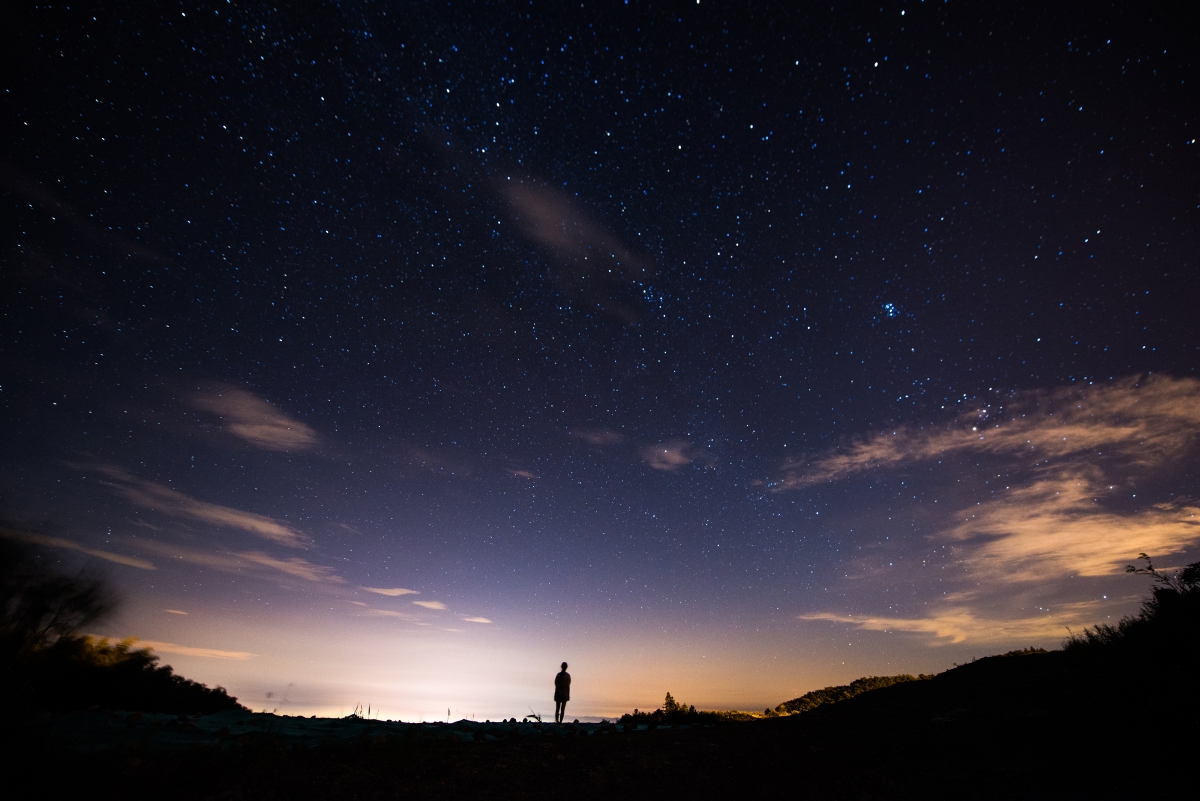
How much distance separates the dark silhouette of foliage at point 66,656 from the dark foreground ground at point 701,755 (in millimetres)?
3553

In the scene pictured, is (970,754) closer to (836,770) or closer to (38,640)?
(836,770)

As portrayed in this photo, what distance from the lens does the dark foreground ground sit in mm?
6246

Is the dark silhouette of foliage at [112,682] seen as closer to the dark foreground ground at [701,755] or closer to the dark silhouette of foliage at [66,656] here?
the dark silhouette of foliage at [66,656]

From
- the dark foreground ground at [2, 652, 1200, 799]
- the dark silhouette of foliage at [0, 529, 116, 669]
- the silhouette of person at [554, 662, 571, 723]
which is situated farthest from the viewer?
the silhouette of person at [554, 662, 571, 723]

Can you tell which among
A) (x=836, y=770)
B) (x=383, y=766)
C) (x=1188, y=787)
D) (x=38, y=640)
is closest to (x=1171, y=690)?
(x=1188, y=787)

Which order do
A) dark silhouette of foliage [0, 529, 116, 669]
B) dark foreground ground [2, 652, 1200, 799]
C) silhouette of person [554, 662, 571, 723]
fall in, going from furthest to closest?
silhouette of person [554, 662, 571, 723], dark silhouette of foliage [0, 529, 116, 669], dark foreground ground [2, 652, 1200, 799]

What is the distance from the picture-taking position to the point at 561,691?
16.2m

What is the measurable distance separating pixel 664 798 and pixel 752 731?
4.99 m

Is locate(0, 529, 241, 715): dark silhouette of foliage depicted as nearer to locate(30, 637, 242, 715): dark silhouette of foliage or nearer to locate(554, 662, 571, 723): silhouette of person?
locate(30, 637, 242, 715): dark silhouette of foliage

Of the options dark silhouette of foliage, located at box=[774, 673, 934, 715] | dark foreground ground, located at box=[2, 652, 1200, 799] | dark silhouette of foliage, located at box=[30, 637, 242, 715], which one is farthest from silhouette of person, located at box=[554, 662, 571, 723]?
dark silhouette of foliage, located at box=[30, 637, 242, 715]

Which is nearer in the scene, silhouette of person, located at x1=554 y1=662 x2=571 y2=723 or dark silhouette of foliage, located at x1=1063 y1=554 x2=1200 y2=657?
dark silhouette of foliage, located at x1=1063 y1=554 x2=1200 y2=657

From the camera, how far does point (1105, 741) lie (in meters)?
7.29

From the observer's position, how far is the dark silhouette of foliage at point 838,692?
17.5 metres

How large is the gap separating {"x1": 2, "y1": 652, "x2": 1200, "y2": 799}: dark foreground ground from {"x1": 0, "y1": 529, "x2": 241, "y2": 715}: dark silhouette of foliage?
→ 3.55 metres
